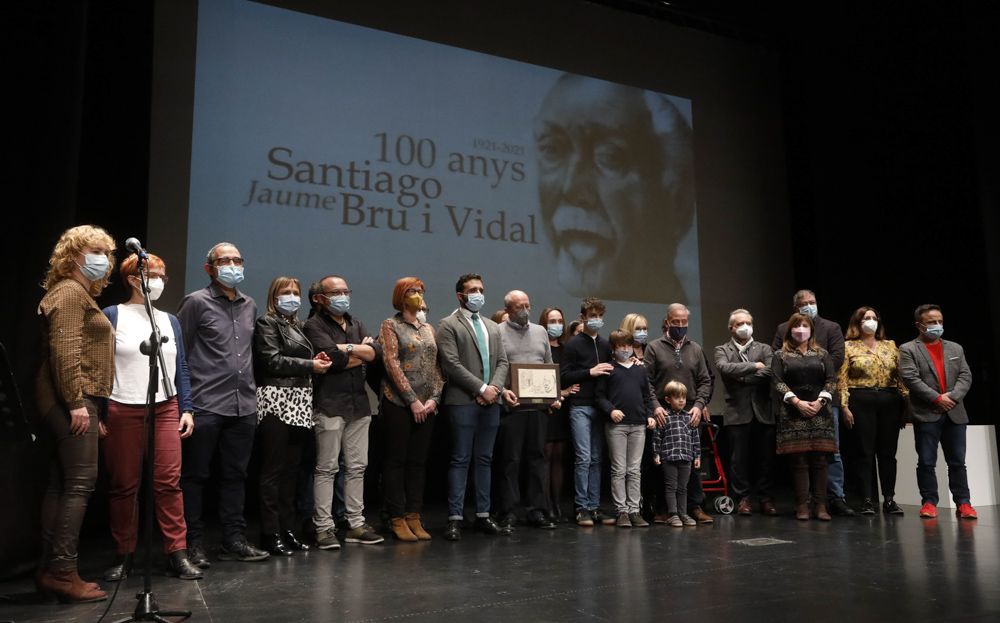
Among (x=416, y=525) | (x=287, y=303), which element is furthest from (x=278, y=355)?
(x=416, y=525)

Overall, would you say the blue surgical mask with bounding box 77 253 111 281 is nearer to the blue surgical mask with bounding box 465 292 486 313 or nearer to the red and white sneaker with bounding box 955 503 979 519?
the blue surgical mask with bounding box 465 292 486 313

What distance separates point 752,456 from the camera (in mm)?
5754

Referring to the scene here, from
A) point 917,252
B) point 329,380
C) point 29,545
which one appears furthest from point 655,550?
point 917,252

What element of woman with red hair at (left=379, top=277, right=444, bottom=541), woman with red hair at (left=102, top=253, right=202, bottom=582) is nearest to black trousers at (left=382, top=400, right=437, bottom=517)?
woman with red hair at (left=379, top=277, right=444, bottom=541)

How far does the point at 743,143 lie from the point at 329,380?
5463 mm

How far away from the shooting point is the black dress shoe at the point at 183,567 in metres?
3.31

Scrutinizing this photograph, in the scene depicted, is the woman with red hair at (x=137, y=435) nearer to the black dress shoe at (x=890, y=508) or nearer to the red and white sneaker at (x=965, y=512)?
the black dress shoe at (x=890, y=508)

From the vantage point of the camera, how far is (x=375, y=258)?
588 cm

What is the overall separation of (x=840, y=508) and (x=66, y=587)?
15.4ft

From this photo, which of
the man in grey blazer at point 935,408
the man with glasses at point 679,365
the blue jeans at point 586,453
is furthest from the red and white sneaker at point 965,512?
the blue jeans at point 586,453

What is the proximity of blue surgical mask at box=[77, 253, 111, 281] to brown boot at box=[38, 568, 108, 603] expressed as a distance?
45.3 inches

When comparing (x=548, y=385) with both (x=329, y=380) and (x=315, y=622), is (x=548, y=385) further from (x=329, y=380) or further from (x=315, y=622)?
(x=315, y=622)

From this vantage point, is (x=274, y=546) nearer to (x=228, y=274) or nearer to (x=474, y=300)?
(x=228, y=274)

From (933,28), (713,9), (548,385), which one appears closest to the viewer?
(548,385)
